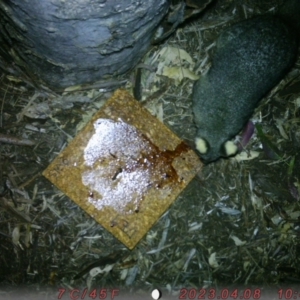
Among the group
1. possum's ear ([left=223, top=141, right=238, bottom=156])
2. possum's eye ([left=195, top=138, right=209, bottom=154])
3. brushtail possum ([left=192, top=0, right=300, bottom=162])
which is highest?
brushtail possum ([left=192, top=0, right=300, bottom=162])

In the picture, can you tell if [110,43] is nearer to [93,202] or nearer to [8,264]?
[93,202]

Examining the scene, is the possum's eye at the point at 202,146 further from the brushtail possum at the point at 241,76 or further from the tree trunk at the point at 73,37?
the tree trunk at the point at 73,37

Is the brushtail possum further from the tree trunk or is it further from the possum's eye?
the tree trunk

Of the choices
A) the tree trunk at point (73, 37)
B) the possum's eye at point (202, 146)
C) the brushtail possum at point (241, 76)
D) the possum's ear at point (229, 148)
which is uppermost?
the tree trunk at point (73, 37)

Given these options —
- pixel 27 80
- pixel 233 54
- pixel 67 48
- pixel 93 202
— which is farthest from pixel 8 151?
pixel 233 54

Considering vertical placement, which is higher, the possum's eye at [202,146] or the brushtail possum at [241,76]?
the brushtail possum at [241,76]

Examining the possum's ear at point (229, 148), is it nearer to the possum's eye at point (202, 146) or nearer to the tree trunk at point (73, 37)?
the possum's eye at point (202, 146)

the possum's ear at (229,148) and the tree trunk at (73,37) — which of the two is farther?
the possum's ear at (229,148)

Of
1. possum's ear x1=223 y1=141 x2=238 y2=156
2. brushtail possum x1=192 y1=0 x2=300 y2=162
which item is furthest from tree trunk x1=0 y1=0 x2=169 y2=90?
possum's ear x1=223 y1=141 x2=238 y2=156

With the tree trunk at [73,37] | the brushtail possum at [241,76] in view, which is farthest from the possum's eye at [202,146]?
the tree trunk at [73,37]
